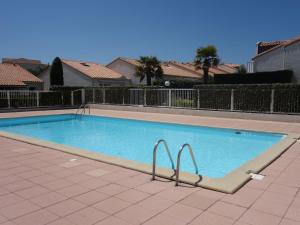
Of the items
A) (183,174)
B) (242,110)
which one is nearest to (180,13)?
(242,110)

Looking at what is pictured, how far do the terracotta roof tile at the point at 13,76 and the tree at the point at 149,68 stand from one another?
11.4 m

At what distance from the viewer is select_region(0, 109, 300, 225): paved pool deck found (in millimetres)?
3559

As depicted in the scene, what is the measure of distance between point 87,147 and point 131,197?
21.0ft

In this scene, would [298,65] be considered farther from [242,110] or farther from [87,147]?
[87,147]

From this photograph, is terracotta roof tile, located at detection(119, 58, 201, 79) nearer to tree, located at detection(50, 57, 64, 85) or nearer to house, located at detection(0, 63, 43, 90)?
tree, located at detection(50, 57, 64, 85)

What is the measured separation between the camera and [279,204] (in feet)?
13.1

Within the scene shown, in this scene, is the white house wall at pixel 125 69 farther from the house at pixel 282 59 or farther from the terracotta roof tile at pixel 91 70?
the house at pixel 282 59

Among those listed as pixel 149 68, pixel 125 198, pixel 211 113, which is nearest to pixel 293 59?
pixel 211 113

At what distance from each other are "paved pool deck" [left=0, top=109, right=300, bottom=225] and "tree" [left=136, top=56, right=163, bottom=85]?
2695cm

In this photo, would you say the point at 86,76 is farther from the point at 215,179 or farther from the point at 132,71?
the point at 215,179

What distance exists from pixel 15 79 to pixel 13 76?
0.79 meters

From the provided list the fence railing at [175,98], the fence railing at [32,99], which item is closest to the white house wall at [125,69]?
the fence railing at [175,98]

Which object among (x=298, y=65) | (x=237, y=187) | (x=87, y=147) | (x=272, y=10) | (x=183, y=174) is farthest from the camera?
(x=298, y=65)

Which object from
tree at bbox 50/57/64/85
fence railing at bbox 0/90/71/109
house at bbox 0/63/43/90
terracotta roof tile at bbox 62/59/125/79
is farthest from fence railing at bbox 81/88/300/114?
terracotta roof tile at bbox 62/59/125/79
